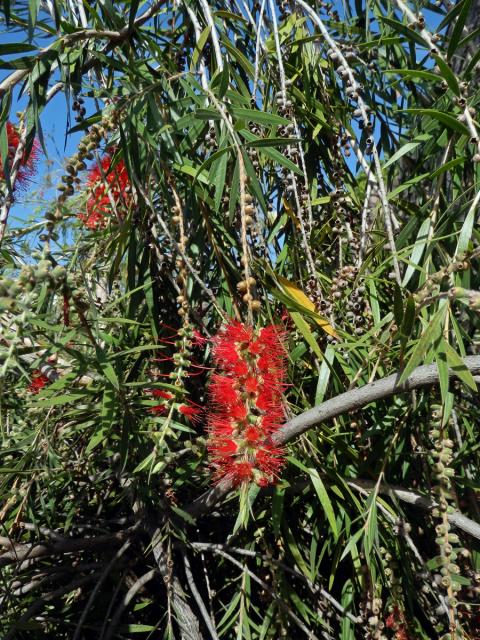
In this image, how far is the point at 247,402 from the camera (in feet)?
2.20

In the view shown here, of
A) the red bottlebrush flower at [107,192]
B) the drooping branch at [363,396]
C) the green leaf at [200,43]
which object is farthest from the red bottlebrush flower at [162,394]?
the green leaf at [200,43]

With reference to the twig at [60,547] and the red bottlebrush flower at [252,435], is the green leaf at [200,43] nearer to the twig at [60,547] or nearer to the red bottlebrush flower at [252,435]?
the red bottlebrush flower at [252,435]

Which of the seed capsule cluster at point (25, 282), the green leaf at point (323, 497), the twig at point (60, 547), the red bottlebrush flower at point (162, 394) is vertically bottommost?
the twig at point (60, 547)

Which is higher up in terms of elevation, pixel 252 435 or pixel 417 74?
pixel 417 74

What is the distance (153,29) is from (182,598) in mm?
1092

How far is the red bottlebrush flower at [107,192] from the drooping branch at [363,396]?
48cm

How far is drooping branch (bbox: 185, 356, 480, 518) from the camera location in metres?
0.81

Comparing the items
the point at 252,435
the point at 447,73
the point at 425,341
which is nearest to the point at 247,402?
the point at 252,435

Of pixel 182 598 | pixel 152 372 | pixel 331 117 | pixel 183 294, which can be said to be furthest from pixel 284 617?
pixel 331 117

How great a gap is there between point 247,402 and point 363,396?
0.24 metres

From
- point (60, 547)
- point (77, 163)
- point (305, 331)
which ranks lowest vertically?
point (60, 547)

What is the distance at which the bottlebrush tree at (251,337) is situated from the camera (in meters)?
0.81

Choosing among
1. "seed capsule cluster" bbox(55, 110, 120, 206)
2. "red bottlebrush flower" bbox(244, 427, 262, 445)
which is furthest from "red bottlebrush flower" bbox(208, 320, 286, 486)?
"seed capsule cluster" bbox(55, 110, 120, 206)

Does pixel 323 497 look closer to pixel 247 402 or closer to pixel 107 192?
pixel 247 402
